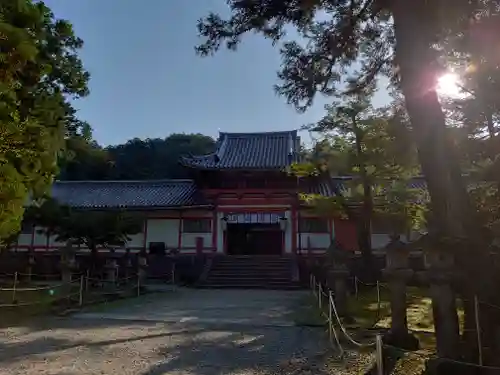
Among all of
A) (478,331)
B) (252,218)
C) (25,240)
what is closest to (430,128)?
(478,331)

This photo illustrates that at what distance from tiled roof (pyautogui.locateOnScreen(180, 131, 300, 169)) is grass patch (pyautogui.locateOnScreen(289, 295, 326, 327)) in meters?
11.0

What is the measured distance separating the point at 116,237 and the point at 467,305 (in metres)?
15.1

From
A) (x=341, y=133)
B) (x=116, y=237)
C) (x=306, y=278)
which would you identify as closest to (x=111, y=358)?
(x=116, y=237)

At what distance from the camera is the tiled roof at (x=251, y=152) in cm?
2478

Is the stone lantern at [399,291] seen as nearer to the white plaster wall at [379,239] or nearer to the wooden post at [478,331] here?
the wooden post at [478,331]

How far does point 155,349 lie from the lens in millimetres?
7172

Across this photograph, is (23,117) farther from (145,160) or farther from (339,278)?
(145,160)

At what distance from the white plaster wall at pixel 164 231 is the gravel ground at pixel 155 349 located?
15406 millimetres

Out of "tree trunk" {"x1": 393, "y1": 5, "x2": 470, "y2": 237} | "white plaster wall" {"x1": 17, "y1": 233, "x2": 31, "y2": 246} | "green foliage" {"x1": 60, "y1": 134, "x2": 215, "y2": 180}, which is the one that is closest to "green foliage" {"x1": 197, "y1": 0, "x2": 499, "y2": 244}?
"tree trunk" {"x1": 393, "y1": 5, "x2": 470, "y2": 237}

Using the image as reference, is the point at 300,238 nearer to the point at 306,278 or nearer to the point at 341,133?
the point at 306,278

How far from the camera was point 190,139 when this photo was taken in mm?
66562

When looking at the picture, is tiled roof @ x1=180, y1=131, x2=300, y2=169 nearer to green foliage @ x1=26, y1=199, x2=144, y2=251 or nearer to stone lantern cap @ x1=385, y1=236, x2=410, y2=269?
green foliage @ x1=26, y1=199, x2=144, y2=251

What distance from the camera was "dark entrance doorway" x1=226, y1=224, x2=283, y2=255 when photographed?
26.6 metres

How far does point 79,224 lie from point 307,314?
1013 cm
